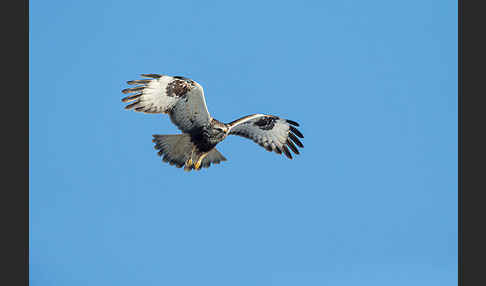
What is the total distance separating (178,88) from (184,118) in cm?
61

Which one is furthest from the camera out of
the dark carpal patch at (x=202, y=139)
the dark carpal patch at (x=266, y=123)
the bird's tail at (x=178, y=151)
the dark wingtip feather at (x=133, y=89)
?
the dark carpal patch at (x=266, y=123)

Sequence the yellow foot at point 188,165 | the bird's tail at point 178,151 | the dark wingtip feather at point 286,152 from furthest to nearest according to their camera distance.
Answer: the dark wingtip feather at point 286,152 < the yellow foot at point 188,165 < the bird's tail at point 178,151

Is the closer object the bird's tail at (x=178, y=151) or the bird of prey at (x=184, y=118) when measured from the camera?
the bird of prey at (x=184, y=118)

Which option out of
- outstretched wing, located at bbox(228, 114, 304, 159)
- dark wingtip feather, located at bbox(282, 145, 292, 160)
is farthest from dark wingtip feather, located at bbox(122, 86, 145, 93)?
dark wingtip feather, located at bbox(282, 145, 292, 160)

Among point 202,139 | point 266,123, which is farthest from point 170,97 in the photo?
point 266,123

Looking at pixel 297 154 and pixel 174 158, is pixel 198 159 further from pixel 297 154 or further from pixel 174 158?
pixel 297 154

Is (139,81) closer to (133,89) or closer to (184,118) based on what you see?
(133,89)

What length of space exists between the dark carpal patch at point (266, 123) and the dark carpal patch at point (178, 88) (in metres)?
2.09

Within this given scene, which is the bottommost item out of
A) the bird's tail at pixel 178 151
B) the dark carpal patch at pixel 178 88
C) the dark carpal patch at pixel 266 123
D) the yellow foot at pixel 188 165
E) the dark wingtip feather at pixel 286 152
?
the yellow foot at pixel 188 165

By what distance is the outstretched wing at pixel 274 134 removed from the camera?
42.6 ft

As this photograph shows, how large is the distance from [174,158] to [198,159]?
0.44 metres

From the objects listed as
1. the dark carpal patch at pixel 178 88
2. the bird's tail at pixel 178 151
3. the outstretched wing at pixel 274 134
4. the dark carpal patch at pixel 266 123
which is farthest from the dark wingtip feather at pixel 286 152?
the dark carpal patch at pixel 178 88

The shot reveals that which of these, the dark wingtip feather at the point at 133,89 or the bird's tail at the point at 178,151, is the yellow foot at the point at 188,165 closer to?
the bird's tail at the point at 178,151

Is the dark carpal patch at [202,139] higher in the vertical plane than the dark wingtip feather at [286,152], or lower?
lower
